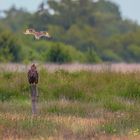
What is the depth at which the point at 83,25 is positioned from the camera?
5725 centimetres

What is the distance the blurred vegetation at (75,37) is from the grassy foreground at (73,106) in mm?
15302

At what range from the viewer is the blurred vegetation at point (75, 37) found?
3941cm

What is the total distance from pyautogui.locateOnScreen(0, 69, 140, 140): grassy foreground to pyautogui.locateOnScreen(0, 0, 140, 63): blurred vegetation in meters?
15.3

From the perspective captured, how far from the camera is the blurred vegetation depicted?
129ft

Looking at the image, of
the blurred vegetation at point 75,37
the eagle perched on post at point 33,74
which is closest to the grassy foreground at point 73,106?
the eagle perched on post at point 33,74

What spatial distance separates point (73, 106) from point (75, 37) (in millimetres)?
37151

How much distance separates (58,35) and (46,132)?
40734mm

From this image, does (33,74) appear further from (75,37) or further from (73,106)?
(75,37)

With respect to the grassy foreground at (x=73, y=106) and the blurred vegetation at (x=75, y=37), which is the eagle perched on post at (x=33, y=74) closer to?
the grassy foreground at (x=73, y=106)

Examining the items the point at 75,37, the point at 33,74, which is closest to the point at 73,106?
the point at 33,74

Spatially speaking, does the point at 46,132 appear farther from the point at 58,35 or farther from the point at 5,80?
the point at 58,35

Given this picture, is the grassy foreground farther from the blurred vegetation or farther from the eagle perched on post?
the blurred vegetation

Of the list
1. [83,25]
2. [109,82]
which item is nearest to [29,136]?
[109,82]

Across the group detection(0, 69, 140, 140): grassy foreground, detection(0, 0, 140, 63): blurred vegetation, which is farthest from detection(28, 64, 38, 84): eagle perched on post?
detection(0, 0, 140, 63): blurred vegetation
